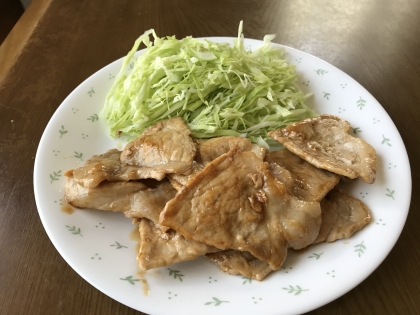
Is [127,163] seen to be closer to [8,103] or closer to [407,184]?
[8,103]

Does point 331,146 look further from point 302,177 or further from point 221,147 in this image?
point 221,147

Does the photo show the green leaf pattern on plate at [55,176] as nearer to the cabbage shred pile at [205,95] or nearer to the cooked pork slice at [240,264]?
the cabbage shred pile at [205,95]

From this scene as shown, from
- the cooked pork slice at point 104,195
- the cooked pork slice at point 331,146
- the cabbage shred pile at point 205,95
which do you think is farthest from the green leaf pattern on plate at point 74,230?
the cooked pork slice at point 331,146

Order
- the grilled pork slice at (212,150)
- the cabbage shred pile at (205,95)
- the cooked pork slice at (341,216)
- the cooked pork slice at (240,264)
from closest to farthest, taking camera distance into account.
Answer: the cooked pork slice at (240,264) < the cooked pork slice at (341,216) < the grilled pork slice at (212,150) < the cabbage shred pile at (205,95)

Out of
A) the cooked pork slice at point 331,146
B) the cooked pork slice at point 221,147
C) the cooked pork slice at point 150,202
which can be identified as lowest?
the cooked pork slice at point 150,202

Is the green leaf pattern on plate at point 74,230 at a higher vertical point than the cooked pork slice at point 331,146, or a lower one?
lower

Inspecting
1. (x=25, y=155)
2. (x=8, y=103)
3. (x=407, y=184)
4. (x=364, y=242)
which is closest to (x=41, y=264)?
(x=25, y=155)
